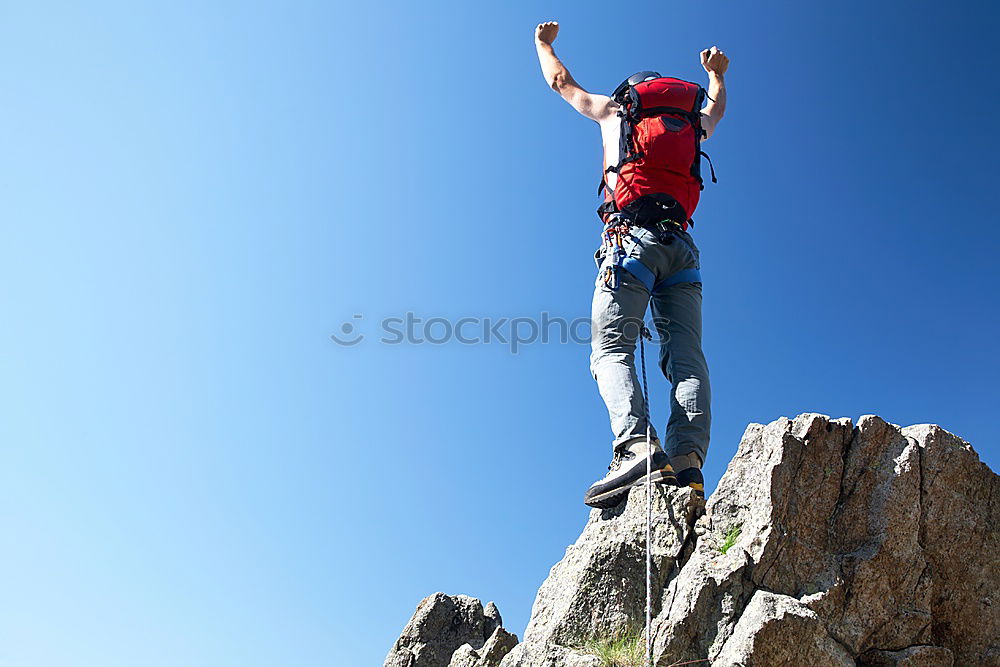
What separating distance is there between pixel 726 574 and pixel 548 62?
22.0 feet

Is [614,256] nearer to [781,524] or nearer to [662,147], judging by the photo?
[662,147]

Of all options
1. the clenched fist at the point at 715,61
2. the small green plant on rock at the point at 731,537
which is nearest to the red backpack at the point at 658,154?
the clenched fist at the point at 715,61

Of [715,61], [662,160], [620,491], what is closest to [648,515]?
[620,491]

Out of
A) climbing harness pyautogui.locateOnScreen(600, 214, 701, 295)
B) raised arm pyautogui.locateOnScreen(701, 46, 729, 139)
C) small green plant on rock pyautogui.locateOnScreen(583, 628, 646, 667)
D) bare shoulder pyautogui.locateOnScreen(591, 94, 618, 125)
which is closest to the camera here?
small green plant on rock pyautogui.locateOnScreen(583, 628, 646, 667)

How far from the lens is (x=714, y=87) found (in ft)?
32.7

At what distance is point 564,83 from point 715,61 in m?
2.30

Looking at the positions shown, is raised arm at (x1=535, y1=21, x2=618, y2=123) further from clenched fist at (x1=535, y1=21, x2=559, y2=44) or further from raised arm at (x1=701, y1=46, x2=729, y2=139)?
raised arm at (x1=701, y1=46, x2=729, y2=139)

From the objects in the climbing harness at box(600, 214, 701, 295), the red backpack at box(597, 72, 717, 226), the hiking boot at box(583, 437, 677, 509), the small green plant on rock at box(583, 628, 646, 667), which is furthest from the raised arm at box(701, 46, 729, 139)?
the small green plant on rock at box(583, 628, 646, 667)

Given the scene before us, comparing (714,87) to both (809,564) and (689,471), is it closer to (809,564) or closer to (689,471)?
(689,471)

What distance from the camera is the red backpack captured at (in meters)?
8.43

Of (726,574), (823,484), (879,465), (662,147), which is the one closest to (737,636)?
(726,574)

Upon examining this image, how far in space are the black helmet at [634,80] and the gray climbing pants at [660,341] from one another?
206cm

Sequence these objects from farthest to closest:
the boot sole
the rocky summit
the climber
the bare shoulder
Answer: the bare shoulder → the climber → the boot sole → the rocky summit

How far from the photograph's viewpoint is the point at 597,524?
684cm
